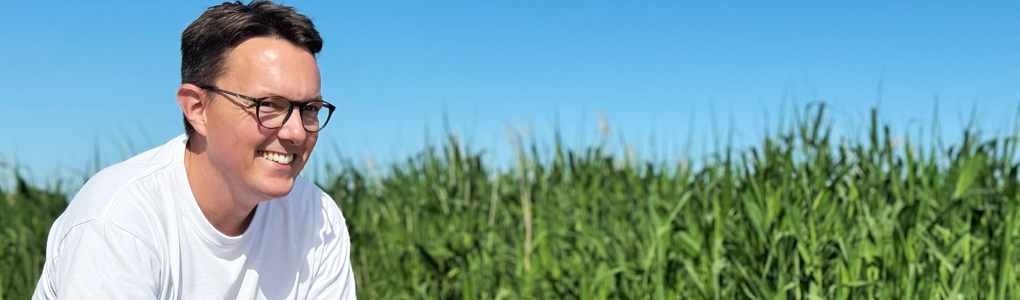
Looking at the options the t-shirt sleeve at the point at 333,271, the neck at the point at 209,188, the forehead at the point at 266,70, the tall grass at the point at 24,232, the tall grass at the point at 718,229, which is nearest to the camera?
the forehead at the point at 266,70

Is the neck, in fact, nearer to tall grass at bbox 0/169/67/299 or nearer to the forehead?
the forehead

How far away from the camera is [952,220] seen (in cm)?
389

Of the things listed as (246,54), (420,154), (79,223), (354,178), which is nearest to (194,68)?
(246,54)

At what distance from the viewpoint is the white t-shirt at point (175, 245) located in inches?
80.4

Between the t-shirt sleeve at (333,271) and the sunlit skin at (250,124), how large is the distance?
471 millimetres

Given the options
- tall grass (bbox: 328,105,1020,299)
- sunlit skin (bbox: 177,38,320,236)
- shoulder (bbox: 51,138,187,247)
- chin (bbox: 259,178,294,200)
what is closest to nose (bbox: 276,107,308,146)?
sunlit skin (bbox: 177,38,320,236)

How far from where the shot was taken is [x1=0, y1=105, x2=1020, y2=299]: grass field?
10.8ft

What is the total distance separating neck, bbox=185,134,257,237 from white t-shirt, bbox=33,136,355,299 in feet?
0.11

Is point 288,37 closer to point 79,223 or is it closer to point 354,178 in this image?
point 79,223

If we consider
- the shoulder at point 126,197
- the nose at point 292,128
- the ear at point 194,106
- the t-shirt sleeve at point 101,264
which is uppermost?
the ear at point 194,106

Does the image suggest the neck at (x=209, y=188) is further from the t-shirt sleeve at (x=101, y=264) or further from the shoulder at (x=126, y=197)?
the t-shirt sleeve at (x=101, y=264)

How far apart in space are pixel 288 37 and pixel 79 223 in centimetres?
74

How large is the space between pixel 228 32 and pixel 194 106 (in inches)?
9.5

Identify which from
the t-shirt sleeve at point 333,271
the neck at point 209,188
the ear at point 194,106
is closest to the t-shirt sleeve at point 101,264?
the neck at point 209,188
